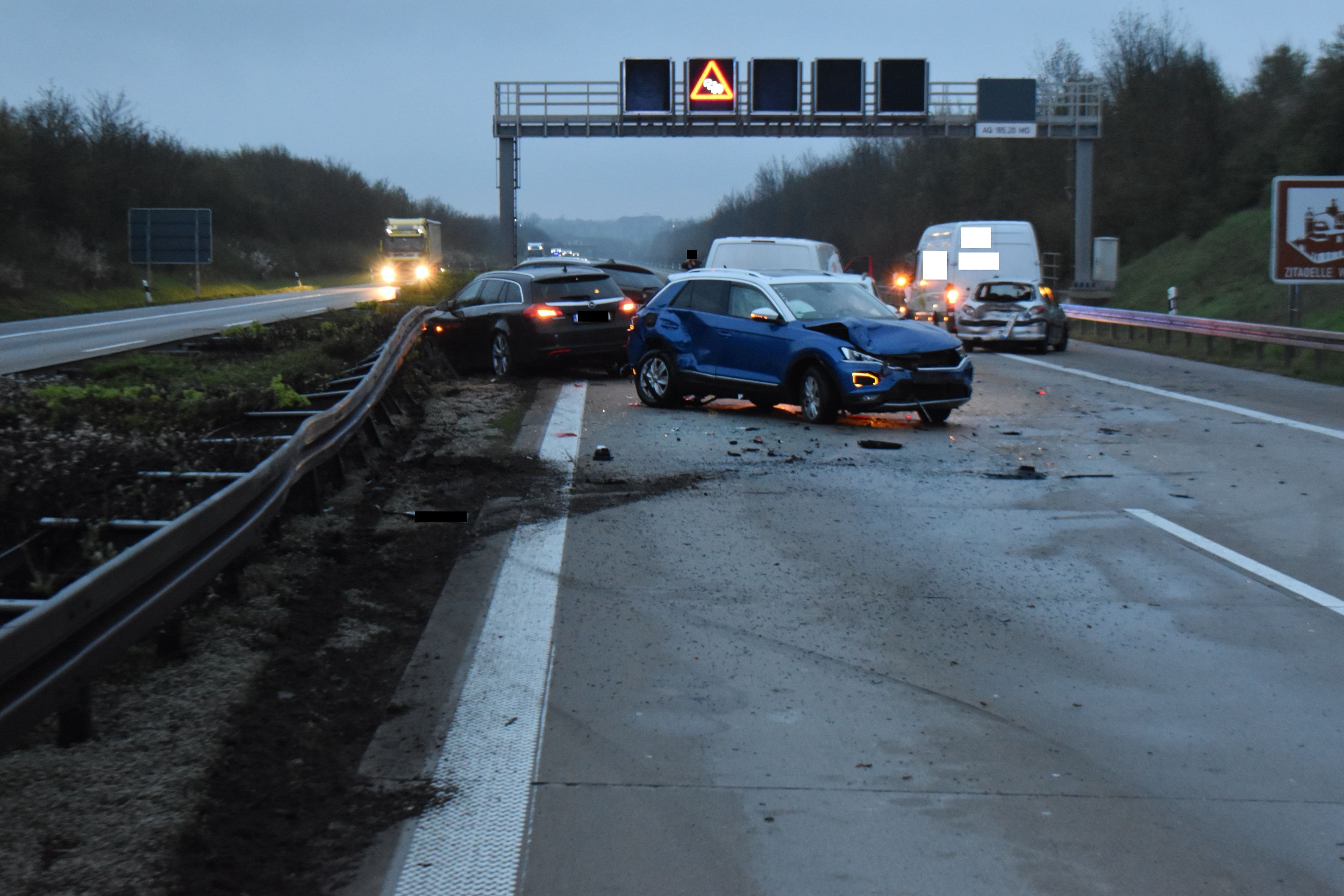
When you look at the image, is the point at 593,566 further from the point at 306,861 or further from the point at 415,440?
the point at 415,440

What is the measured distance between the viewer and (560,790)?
14.5 feet

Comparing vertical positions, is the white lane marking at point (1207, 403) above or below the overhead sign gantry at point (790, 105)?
below

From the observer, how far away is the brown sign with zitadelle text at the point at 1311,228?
2402 cm

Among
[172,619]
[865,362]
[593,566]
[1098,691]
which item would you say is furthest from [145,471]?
[865,362]

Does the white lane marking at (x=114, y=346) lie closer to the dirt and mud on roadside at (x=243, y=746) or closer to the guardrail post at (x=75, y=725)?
the dirt and mud on roadside at (x=243, y=746)

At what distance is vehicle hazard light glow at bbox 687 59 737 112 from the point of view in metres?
41.1

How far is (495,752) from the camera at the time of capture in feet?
15.7

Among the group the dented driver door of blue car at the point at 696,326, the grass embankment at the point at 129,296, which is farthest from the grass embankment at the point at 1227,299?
the grass embankment at the point at 129,296

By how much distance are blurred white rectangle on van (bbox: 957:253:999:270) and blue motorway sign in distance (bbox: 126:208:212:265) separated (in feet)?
113

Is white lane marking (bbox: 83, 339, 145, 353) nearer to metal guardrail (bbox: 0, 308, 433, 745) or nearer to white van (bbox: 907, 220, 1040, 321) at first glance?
white van (bbox: 907, 220, 1040, 321)

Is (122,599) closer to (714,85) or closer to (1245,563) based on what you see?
(1245,563)

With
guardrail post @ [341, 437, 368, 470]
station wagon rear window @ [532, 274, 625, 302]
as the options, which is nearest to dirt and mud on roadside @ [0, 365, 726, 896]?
guardrail post @ [341, 437, 368, 470]

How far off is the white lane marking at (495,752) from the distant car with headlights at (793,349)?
6.68 meters

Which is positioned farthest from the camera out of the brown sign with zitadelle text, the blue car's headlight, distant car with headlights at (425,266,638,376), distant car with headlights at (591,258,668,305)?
distant car with headlights at (591,258,668,305)
